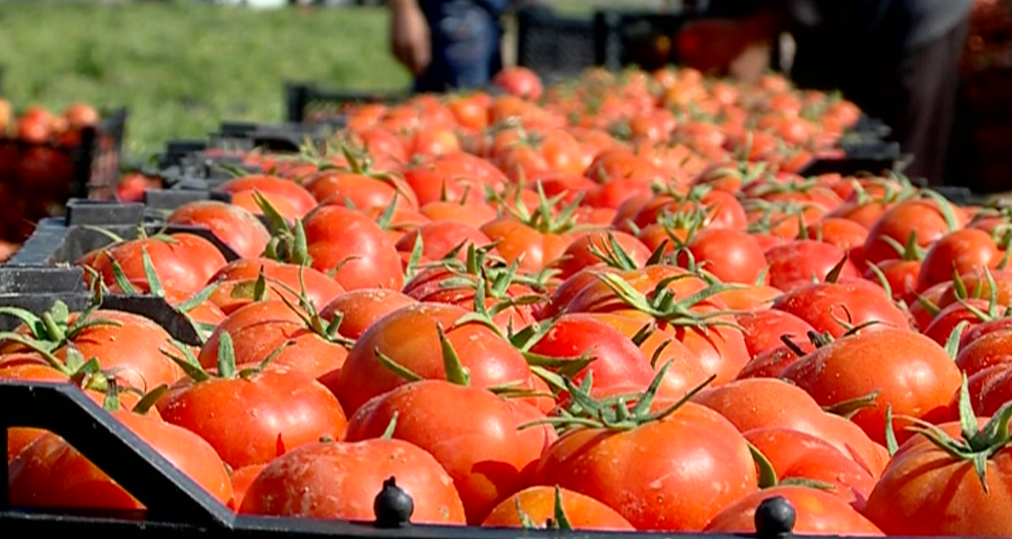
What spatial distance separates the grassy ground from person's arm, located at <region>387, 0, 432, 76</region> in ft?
6.26

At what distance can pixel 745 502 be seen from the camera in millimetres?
1312

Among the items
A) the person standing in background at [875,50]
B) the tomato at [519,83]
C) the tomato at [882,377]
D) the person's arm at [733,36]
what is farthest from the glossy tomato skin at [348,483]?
the person's arm at [733,36]

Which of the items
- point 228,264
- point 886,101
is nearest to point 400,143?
point 228,264

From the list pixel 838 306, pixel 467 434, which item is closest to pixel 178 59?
pixel 838 306

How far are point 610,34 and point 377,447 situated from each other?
7.28 meters

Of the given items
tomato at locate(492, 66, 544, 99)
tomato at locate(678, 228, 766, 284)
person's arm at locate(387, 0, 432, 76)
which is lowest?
person's arm at locate(387, 0, 432, 76)

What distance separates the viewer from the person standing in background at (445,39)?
838cm

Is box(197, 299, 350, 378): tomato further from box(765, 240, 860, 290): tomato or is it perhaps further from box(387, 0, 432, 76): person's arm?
box(387, 0, 432, 76): person's arm

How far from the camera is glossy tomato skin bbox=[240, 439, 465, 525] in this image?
4.18 ft

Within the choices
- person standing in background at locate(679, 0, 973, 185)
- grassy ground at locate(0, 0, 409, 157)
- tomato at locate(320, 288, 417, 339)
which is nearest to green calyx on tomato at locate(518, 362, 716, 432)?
tomato at locate(320, 288, 417, 339)

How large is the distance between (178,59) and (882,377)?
14868 mm

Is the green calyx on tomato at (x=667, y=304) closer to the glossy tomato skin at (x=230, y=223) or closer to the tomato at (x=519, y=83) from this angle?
the glossy tomato skin at (x=230, y=223)

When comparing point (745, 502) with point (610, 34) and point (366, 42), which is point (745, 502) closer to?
point (610, 34)

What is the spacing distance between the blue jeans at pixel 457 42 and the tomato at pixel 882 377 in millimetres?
6605
